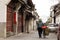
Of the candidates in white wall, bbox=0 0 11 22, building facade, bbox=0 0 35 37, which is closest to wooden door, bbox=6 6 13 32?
building facade, bbox=0 0 35 37

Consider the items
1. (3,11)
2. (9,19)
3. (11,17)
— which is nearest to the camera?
(3,11)

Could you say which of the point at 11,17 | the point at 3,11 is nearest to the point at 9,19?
the point at 11,17

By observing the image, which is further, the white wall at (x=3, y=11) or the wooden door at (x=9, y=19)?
the wooden door at (x=9, y=19)

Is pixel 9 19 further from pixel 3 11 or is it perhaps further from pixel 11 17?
pixel 3 11

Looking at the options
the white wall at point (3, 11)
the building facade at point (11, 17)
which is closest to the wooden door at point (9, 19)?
the building facade at point (11, 17)

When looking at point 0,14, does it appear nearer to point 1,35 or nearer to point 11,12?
point 1,35

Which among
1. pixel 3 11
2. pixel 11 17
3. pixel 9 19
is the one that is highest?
pixel 3 11

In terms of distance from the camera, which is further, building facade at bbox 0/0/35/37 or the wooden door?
the wooden door

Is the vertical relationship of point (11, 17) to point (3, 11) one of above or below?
below

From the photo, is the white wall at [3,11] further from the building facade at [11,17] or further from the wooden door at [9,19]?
the wooden door at [9,19]

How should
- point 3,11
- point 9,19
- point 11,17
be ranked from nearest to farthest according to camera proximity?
1. point 3,11
2. point 9,19
3. point 11,17

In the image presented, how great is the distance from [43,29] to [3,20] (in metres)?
4.45

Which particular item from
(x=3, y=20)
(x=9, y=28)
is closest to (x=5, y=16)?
(x=3, y=20)

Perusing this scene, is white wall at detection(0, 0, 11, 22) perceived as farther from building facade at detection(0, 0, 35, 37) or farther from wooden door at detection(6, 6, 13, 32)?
wooden door at detection(6, 6, 13, 32)
